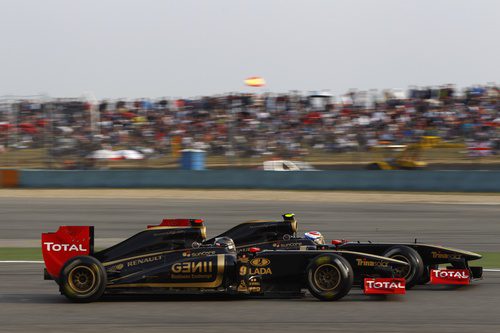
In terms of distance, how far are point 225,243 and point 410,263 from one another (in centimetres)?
183

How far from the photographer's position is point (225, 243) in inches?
296

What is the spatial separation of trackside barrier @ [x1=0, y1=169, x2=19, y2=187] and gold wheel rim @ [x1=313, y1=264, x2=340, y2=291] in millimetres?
19742

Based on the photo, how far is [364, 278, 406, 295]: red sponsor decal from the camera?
7.05 metres

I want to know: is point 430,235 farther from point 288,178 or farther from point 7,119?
point 7,119

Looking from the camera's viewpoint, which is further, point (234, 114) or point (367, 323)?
point (234, 114)

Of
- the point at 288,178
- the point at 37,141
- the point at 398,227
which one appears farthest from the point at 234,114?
the point at 398,227

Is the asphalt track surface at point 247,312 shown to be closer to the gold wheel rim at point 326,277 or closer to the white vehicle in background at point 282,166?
the gold wheel rim at point 326,277

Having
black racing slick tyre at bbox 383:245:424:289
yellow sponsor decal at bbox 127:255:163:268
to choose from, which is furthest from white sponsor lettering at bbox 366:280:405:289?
yellow sponsor decal at bbox 127:255:163:268

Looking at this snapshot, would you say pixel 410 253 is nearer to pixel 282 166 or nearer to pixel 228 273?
pixel 228 273

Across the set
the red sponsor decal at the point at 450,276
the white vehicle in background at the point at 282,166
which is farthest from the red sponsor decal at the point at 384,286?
the white vehicle in background at the point at 282,166

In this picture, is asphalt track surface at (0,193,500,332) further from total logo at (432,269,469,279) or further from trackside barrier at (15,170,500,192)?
trackside barrier at (15,170,500,192)

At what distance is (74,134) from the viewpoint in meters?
26.2

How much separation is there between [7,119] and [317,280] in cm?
2167

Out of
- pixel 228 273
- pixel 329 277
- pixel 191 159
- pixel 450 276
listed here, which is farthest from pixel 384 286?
pixel 191 159
